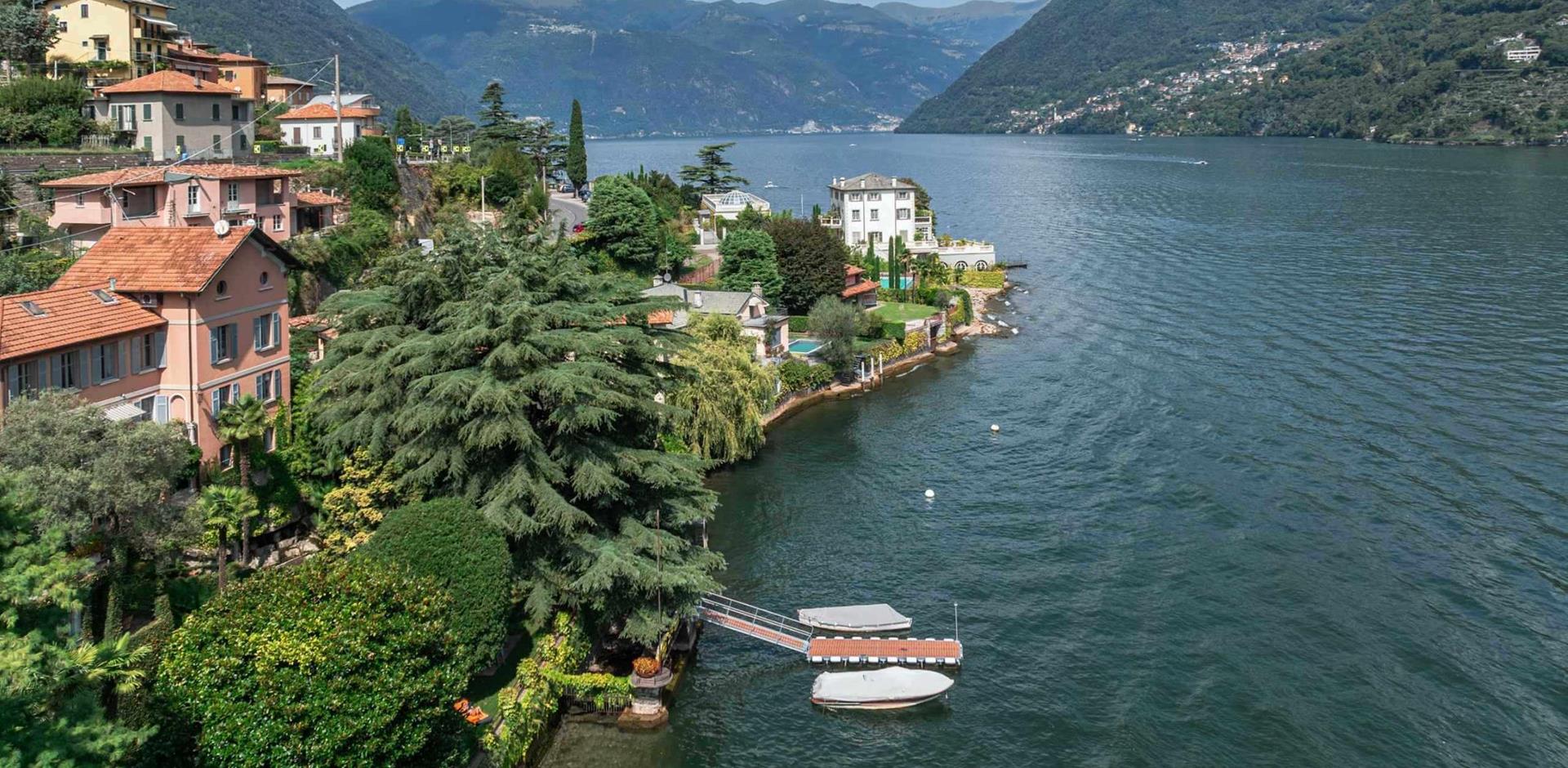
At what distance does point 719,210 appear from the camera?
101 m

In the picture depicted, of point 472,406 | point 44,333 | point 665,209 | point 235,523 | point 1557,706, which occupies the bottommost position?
point 1557,706

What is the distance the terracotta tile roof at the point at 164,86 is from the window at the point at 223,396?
26.3 metres

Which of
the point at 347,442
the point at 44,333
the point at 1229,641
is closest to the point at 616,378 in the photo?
the point at 347,442

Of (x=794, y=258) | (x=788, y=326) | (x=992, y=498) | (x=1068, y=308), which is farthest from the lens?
(x=1068, y=308)

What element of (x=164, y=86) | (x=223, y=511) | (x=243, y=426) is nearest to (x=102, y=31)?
(x=164, y=86)

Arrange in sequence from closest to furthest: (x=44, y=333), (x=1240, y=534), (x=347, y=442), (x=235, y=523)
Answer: (x=44, y=333) → (x=235, y=523) → (x=347, y=442) → (x=1240, y=534)

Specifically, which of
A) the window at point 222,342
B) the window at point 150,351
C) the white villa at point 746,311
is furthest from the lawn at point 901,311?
the window at point 150,351

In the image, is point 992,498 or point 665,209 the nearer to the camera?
point 992,498

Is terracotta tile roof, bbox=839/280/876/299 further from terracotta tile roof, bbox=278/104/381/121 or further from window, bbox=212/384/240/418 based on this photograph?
window, bbox=212/384/240/418

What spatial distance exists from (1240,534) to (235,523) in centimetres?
3292

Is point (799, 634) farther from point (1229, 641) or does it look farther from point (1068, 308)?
point (1068, 308)

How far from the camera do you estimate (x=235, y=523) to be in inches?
1234

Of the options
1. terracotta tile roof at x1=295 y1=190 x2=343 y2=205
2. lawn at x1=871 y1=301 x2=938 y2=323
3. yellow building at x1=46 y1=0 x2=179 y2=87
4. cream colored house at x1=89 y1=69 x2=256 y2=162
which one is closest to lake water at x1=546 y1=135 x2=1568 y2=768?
lawn at x1=871 y1=301 x2=938 y2=323

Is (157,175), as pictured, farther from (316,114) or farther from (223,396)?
(316,114)
